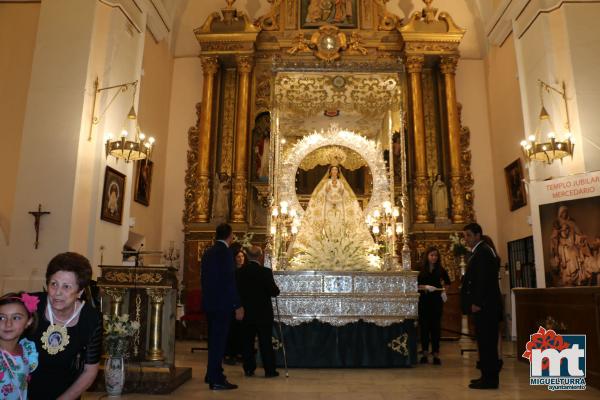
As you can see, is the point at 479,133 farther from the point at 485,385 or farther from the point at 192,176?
the point at 485,385

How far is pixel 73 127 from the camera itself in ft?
23.9

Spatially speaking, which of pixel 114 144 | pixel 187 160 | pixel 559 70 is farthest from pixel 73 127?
pixel 559 70

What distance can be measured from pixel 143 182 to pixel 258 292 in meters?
5.84

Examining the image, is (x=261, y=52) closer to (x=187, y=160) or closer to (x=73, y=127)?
(x=187, y=160)

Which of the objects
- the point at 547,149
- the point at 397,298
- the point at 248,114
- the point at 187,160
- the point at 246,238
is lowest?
the point at 397,298

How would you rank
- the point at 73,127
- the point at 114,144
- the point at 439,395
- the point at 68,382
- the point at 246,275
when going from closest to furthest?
the point at 68,382
the point at 439,395
the point at 246,275
the point at 73,127
the point at 114,144

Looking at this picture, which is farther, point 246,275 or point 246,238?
point 246,238

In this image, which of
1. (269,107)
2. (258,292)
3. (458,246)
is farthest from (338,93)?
(258,292)

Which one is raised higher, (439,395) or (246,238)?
(246,238)

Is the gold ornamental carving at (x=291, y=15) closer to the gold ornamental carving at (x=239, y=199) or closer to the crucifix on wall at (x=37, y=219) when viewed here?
the gold ornamental carving at (x=239, y=199)

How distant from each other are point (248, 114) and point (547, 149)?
261 inches

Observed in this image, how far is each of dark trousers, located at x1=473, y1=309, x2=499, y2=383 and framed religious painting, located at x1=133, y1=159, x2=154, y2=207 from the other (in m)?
7.50

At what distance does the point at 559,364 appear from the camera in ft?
15.3

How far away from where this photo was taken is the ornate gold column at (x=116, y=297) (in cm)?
506
